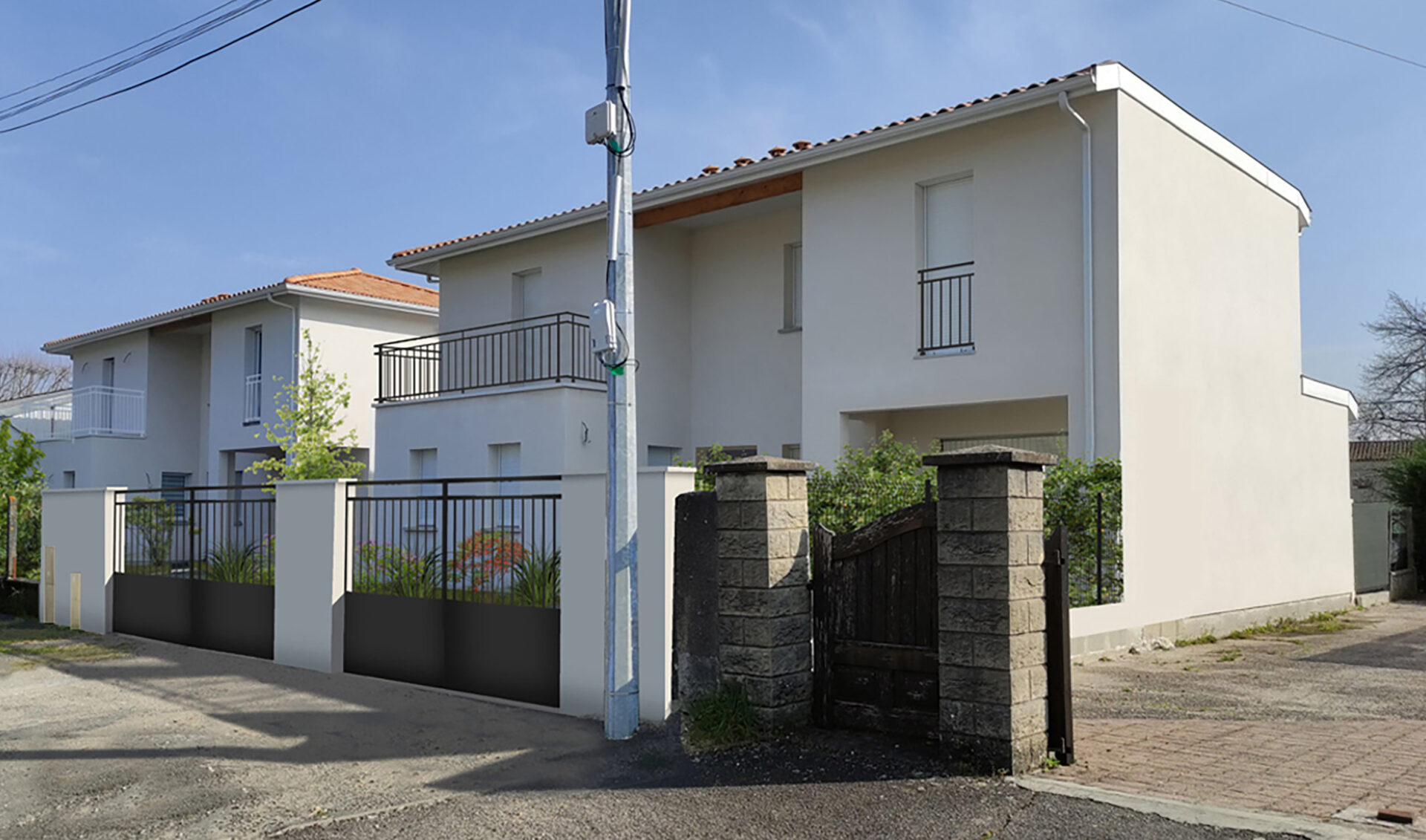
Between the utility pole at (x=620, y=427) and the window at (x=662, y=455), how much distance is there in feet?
31.2

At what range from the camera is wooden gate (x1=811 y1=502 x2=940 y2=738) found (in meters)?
6.88

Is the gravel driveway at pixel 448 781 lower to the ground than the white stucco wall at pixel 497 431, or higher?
lower

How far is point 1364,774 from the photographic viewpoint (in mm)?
6184

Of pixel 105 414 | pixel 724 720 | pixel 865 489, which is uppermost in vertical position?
pixel 105 414

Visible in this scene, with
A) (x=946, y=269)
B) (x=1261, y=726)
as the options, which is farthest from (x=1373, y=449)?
(x=1261, y=726)

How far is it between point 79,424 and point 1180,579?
26.6 meters

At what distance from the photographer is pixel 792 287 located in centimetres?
1664

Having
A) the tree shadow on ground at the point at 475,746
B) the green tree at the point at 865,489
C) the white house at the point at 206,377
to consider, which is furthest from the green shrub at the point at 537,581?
the white house at the point at 206,377

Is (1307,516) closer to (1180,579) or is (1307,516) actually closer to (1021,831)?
(1180,579)

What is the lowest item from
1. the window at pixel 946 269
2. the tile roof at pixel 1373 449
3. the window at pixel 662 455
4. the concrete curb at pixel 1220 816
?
the concrete curb at pixel 1220 816

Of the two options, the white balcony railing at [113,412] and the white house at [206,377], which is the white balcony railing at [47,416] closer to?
the white house at [206,377]

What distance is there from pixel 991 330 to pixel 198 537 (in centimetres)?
953

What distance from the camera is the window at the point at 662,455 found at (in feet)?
57.5

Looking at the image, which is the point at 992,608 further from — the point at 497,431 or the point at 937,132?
the point at 497,431
